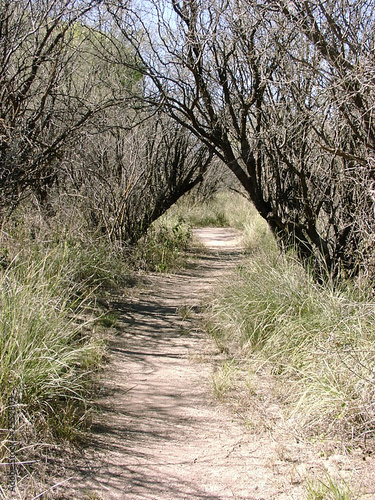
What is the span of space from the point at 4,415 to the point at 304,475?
68.0 inches

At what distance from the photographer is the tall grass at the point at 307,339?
341 centimetres

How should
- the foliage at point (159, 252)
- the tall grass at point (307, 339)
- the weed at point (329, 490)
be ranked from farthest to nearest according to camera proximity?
the foliage at point (159, 252) → the tall grass at point (307, 339) → the weed at point (329, 490)

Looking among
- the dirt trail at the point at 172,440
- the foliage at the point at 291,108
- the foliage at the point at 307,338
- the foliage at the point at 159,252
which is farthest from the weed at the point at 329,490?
the foliage at the point at 159,252

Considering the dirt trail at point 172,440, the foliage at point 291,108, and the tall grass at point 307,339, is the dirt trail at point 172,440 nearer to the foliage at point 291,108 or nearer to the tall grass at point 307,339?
the tall grass at point 307,339

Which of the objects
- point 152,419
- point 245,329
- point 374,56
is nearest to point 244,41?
point 374,56

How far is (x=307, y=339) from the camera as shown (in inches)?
173

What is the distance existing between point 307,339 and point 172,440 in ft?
4.74

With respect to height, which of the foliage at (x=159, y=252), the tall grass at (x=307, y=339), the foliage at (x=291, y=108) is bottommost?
the tall grass at (x=307, y=339)

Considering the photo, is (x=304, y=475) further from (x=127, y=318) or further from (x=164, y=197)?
(x=164, y=197)

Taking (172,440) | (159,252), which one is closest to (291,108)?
(172,440)

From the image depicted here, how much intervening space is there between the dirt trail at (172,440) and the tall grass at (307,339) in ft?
1.05

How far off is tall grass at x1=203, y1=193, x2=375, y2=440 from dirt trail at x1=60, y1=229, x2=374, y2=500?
12.5 inches

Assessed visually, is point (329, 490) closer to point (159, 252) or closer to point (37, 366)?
point (37, 366)

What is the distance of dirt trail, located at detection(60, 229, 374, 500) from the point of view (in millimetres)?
2996
